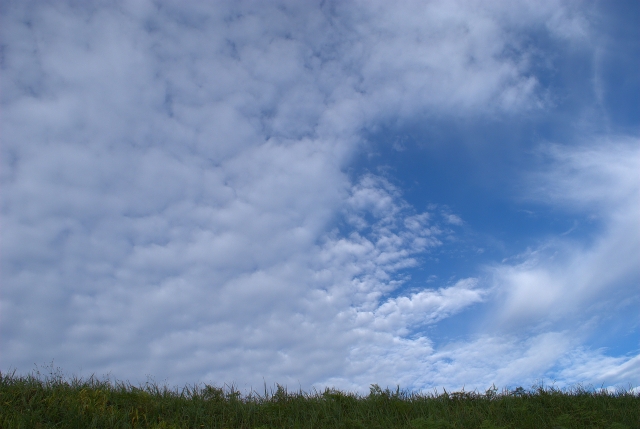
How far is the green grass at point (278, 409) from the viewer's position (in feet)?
35.3

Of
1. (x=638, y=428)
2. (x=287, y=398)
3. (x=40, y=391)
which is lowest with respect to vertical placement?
(x=638, y=428)

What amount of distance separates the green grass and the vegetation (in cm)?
2

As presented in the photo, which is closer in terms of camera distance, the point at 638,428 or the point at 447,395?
the point at 638,428

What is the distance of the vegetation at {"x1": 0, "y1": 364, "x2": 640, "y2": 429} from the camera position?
1076cm

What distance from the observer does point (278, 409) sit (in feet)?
39.5

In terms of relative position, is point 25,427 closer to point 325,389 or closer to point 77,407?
point 77,407

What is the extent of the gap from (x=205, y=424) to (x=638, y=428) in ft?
37.0

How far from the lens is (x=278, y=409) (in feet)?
39.5

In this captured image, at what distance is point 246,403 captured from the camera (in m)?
12.5

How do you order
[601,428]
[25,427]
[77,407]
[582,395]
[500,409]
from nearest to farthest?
[25,427]
[77,407]
[601,428]
[500,409]
[582,395]

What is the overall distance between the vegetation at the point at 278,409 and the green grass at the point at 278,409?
24 millimetres

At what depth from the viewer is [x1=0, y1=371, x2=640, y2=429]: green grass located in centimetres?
1076

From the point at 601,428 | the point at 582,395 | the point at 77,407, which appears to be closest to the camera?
the point at 77,407

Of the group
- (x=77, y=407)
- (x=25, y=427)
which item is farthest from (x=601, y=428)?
(x=25, y=427)
